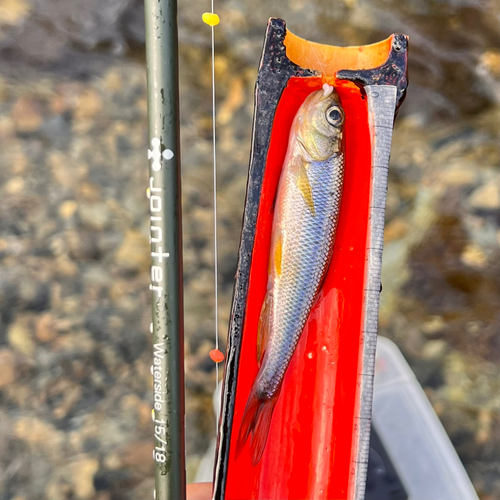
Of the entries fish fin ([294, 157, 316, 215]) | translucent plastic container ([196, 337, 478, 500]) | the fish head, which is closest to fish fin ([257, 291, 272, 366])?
fish fin ([294, 157, 316, 215])

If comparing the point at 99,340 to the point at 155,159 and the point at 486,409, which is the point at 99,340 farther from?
the point at 486,409

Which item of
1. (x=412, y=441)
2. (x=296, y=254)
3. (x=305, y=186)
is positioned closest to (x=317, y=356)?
(x=296, y=254)

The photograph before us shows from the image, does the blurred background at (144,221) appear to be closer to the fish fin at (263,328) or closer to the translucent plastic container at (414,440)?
the translucent plastic container at (414,440)

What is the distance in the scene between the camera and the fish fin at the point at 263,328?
180cm

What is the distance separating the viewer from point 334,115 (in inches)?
68.3

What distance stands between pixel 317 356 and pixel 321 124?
1.09 meters

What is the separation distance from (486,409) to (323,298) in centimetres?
170

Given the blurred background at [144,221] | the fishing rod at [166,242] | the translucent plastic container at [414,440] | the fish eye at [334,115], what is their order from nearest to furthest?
the fishing rod at [166,242], the fish eye at [334,115], the translucent plastic container at [414,440], the blurred background at [144,221]

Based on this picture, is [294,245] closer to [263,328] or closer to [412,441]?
[263,328]

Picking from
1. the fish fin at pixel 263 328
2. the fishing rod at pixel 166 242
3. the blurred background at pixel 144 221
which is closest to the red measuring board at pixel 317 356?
the fish fin at pixel 263 328

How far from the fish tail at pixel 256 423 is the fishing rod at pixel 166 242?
1.19 ft

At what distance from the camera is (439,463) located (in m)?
2.36

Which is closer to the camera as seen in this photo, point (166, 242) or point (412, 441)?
point (166, 242)

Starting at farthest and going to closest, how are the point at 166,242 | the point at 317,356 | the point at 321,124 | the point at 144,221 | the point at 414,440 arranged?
1. the point at 144,221
2. the point at 414,440
3. the point at 317,356
4. the point at 321,124
5. the point at 166,242
